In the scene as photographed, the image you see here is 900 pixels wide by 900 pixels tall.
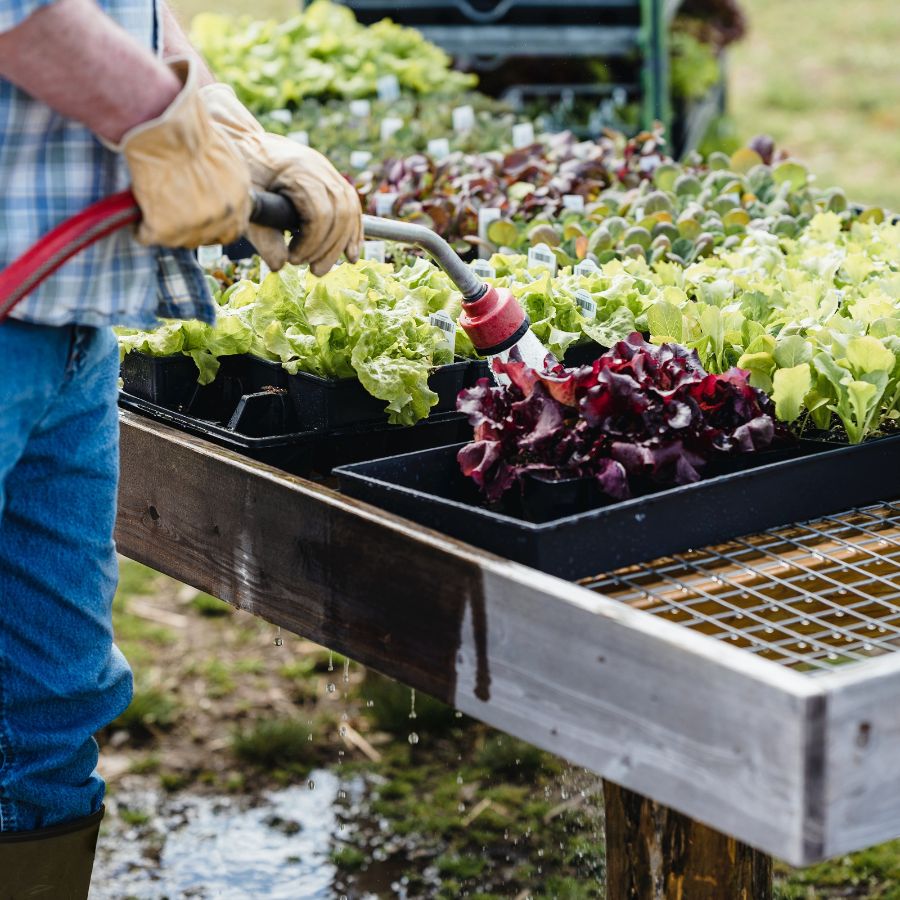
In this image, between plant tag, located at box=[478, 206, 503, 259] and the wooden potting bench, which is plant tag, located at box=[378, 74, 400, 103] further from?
the wooden potting bench

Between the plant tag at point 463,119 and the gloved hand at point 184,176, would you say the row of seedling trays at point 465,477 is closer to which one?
the gloved hand at point 184,176

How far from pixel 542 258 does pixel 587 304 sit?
0.35 meters

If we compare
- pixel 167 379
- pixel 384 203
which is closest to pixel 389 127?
pixel 384 203

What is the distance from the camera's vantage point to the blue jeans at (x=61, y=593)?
175cm

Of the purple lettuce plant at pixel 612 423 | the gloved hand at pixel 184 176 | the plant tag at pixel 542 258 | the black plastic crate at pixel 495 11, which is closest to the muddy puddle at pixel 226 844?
the plant tag at pixel 542 258

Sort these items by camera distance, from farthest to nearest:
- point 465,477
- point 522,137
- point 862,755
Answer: point 522,137 → point 465,477 → point 862,755

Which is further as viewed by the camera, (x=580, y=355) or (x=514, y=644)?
(x=580, y=355)

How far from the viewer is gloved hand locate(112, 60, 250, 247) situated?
1.48 m

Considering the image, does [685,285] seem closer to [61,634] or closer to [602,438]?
[602,438]

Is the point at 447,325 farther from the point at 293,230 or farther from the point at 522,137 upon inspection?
the point at 522,137

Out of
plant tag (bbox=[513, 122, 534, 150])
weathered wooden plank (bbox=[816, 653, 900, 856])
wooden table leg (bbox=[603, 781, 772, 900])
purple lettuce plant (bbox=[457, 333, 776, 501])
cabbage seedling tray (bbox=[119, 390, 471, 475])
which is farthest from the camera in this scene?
plant tag (bbox=[513, 122, 534, 150])

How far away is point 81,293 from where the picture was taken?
158 cm

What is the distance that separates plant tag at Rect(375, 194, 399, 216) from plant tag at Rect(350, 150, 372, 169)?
1.60 ft

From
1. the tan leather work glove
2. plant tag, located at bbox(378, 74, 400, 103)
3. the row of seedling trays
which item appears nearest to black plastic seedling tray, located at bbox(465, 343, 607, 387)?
the row of seedling trays
